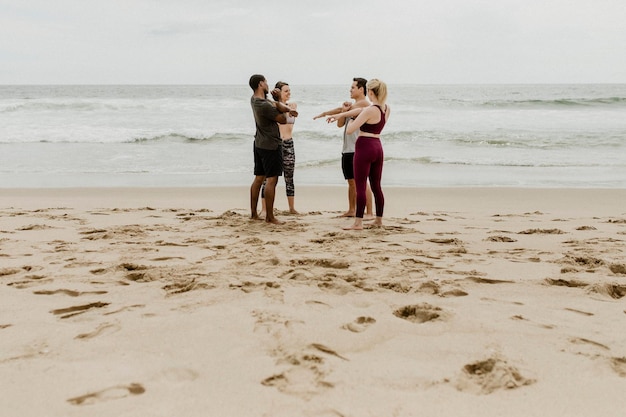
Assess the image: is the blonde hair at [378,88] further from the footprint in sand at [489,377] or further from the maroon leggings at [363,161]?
the footprint in sand at [489,377]

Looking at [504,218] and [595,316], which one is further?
[504,218]

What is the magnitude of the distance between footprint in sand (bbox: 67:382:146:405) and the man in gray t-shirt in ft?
13.8

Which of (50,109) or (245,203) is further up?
(50,109)

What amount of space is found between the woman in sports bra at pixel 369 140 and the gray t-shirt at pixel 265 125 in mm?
767

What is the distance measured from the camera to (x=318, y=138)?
18062 millimetres

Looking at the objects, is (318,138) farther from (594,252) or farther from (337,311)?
(337,311)

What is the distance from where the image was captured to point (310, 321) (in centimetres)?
311

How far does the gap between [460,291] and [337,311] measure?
97 cm

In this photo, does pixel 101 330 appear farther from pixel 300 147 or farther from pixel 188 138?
pixel 188 138

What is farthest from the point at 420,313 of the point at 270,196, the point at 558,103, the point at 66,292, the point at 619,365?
the point at 558,103

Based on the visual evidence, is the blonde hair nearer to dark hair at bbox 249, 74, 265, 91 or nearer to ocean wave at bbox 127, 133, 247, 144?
dark hair at bbox 249, 74, 265, 91

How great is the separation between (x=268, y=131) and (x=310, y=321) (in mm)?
3693

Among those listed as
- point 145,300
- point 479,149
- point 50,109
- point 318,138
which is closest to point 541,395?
point 145,300

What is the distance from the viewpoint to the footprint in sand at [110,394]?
7.33 feet
